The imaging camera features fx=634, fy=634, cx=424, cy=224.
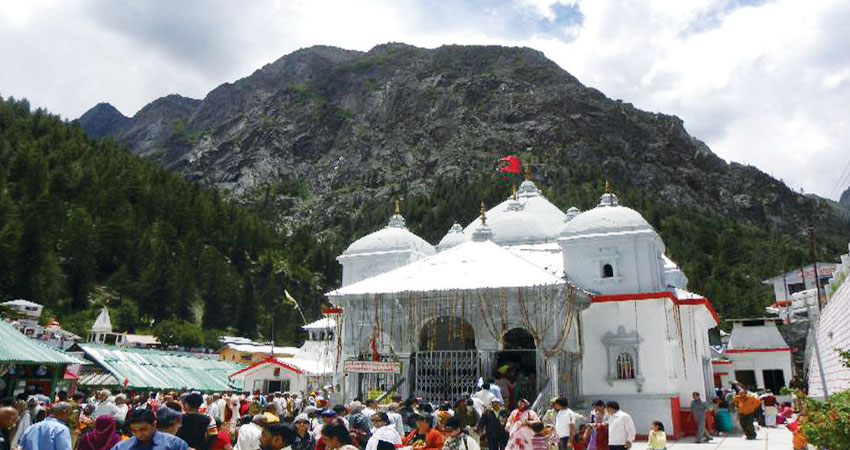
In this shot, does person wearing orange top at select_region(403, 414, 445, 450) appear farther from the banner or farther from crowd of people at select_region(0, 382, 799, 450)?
the banner

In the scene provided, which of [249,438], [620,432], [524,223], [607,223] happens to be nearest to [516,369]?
[607,223]

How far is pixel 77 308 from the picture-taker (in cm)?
5469

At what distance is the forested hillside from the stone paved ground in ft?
146

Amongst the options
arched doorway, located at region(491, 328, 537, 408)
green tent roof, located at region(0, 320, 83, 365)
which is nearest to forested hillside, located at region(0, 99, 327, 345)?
green tent roof, located at region(0, 320, 83, 365)

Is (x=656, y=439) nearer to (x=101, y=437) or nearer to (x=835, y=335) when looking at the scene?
(x=101, y=437)

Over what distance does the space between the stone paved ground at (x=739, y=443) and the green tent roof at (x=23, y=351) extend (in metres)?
16.6

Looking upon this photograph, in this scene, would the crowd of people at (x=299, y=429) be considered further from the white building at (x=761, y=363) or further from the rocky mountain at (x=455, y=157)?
the rocky mountain at (x=455, y=157)

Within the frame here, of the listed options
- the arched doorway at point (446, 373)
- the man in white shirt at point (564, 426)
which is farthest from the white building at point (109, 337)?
the man in white shirt at point (564, 426)

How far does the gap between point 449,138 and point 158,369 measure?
8765 centimetres

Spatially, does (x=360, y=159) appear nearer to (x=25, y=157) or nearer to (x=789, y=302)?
(x=25, y=157)

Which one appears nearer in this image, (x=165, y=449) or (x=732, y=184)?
(x=165, y=449)

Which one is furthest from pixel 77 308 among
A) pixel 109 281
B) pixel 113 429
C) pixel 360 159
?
pixel 360 159

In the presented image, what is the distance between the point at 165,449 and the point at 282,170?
385ft

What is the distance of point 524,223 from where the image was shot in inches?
1059
